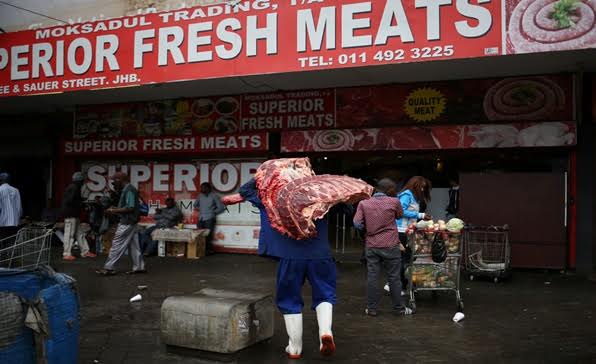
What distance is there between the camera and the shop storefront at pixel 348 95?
9141 mm

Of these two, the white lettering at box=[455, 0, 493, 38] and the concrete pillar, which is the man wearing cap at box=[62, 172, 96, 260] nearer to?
the white lettering at box=[455, 0, 493, 38]

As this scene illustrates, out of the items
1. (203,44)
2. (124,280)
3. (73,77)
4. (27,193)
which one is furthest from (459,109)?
(27,193)

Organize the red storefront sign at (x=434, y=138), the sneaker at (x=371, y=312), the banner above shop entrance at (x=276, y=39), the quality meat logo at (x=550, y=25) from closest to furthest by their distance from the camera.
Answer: the sneaker at (x=371, y=312)
the quality meat logo at (x=550, y=25)
the banner above shop entrance at (x=276, y=39)
the red storefront sign at (x=434, y=138)

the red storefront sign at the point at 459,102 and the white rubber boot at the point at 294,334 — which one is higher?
the red storefront sign at the point at 459,102

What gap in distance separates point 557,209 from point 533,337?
5268 mm

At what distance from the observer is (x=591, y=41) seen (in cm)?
821

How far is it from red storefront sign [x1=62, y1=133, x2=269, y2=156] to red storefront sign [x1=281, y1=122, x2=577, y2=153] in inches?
33.1

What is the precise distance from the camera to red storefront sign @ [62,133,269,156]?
510 inches

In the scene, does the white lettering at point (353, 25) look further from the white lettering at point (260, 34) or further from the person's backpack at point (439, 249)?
the person's backpack at point (439, 249)

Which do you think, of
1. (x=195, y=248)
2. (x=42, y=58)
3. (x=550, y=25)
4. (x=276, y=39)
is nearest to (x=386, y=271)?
(x=550, y=25)

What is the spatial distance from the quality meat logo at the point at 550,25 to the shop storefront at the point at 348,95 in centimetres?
2

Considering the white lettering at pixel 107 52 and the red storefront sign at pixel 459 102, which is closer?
the red storefront sign at pixel 459 102

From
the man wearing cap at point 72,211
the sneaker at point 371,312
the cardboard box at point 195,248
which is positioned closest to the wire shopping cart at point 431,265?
the sneaker at point 371,312

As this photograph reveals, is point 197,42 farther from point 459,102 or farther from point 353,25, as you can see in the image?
point 459,102
